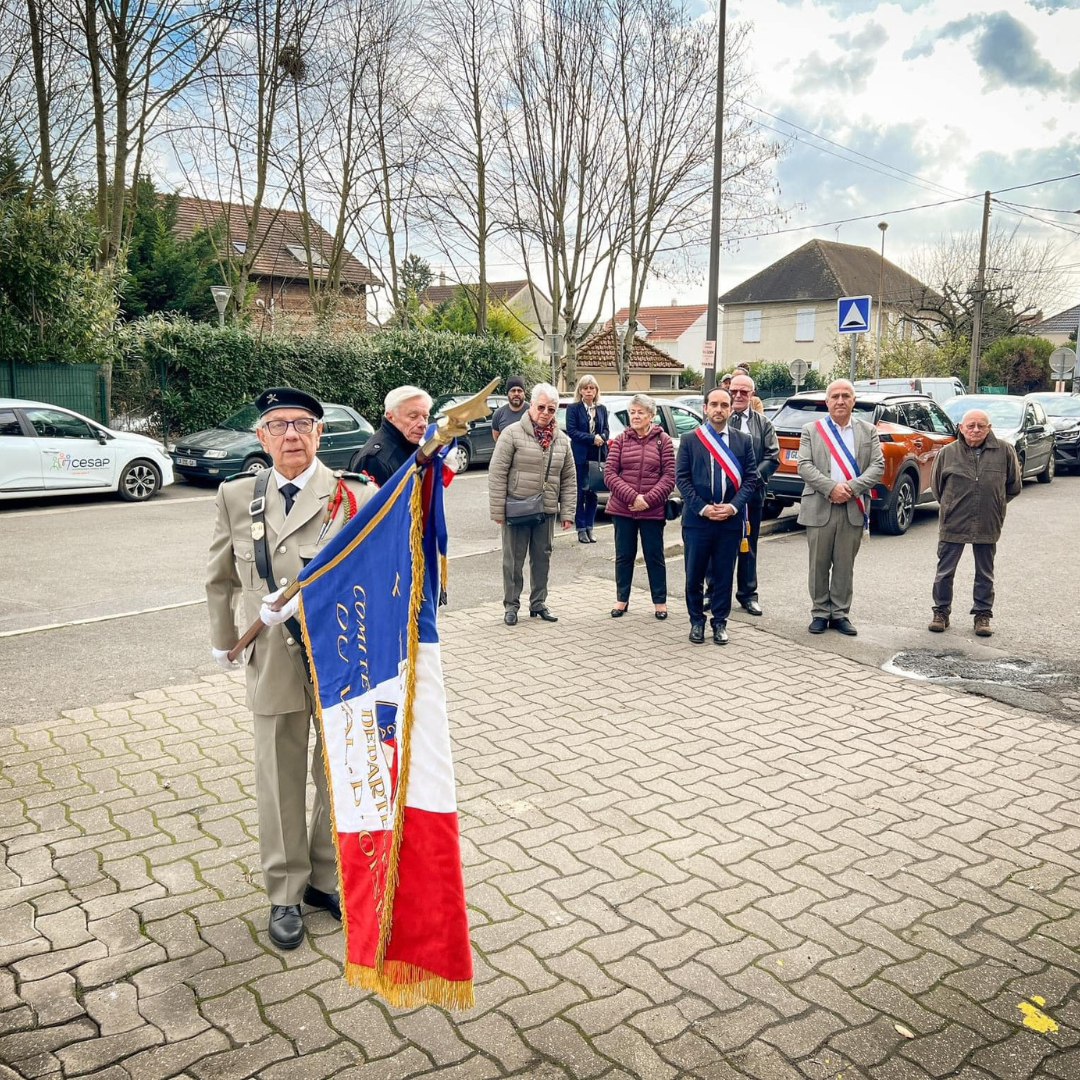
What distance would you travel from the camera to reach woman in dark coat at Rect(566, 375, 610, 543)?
→ 11641mm

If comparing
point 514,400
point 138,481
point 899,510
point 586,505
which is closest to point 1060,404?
point 899,510

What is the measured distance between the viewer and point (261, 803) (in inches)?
140

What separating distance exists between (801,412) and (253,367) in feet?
44.1

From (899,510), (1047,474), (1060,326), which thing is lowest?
(899,510)

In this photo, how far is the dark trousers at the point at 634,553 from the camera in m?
8.34

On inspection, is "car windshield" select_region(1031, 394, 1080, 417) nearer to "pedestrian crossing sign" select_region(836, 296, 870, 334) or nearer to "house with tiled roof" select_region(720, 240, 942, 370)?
"pedestrian crossing sign" select_region(836, 296, 870, 334)

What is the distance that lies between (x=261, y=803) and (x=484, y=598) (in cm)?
559

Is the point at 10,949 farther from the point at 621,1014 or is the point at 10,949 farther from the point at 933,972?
the point at 933,972

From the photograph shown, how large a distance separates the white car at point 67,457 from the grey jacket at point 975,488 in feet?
41.5

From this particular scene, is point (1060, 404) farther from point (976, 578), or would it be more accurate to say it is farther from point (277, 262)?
point (277, 262)

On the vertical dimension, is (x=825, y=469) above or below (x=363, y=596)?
above

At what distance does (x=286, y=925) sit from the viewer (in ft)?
11.5

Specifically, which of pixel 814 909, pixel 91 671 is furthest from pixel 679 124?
pixel 814 909

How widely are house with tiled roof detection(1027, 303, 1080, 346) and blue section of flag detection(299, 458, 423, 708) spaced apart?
7074cm
